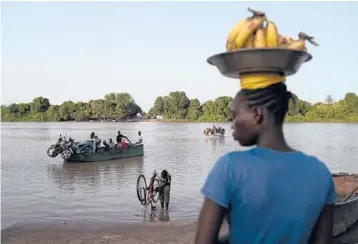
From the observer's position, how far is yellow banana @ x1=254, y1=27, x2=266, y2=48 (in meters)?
2.23

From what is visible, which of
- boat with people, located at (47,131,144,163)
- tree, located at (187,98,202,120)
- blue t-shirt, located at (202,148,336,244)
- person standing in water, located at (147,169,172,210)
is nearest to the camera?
blue t-shirt, located at (202,148,336,244)

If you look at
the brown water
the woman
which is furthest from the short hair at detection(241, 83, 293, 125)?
the brown water

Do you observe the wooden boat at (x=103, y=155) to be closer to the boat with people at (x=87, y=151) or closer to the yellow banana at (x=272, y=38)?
the boat with people at (x=87, y=151)

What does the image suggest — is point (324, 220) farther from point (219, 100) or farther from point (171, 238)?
point (219, 100)

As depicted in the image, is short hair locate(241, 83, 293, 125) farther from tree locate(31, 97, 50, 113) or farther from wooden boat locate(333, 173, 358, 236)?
tree locate(31, 97, 50, 113)

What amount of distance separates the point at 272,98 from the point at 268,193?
0.47 metres

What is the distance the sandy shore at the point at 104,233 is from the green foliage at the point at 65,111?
471ft

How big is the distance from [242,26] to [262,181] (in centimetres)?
78

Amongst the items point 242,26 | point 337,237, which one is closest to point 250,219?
point 242,26

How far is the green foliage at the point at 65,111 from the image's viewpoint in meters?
156

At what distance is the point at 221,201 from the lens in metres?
1.99

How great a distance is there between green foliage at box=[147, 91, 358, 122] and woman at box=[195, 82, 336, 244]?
370 feet

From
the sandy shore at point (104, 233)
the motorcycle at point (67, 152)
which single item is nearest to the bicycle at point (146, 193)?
the sandy shore at point (104, 233)

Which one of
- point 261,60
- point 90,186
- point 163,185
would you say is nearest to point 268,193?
point 261,60
